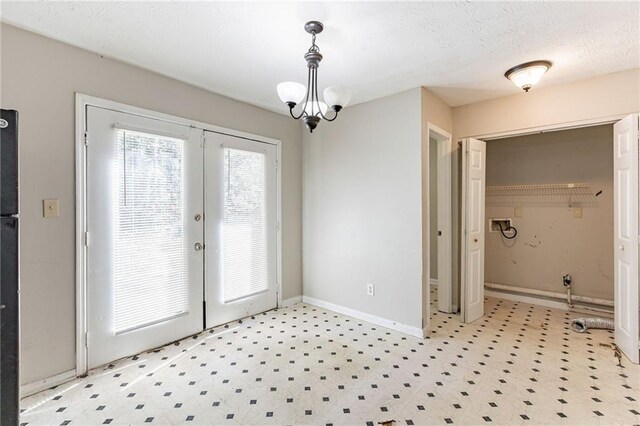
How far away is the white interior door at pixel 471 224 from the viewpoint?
11.0 ft

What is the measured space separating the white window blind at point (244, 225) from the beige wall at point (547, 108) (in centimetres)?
235

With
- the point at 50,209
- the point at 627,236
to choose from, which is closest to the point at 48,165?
the point at 50,209

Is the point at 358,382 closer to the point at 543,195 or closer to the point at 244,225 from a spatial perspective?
the point at 244,225

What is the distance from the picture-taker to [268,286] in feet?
12.3

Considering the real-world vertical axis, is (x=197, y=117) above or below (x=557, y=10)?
below

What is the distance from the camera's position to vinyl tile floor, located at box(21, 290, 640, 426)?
1.88 m

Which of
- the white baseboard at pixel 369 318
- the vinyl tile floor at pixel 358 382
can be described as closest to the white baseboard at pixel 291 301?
the white baseboard at pixel 369 318

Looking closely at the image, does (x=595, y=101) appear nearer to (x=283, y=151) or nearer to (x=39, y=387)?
(x=283, y=151)

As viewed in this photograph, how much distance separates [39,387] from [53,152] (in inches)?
65.5

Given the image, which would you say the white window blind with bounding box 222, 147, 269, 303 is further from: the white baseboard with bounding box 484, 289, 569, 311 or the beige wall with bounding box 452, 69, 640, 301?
the white baseboard with bounding box 484, 289, 569, 311

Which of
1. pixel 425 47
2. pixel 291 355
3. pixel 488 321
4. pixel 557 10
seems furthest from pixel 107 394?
pixel 557 10

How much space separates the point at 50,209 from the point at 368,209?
281 centimetres

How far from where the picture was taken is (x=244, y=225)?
347 cm

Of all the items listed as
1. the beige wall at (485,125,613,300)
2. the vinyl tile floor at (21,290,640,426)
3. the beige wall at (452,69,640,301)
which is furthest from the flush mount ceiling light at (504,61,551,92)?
the vinyl tile floor at (21,290,640,426)
